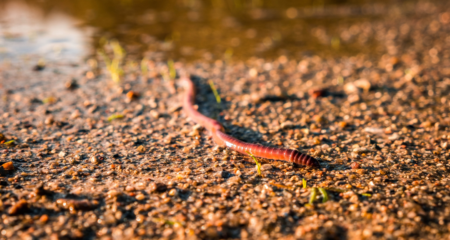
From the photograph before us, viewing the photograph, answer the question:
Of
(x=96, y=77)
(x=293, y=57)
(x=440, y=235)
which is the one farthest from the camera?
(x=293, y=57)

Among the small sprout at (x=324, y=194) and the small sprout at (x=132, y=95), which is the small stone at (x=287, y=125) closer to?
the small sprout at (x=324, y=194)

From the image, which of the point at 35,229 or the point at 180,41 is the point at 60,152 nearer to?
the point at 35,229

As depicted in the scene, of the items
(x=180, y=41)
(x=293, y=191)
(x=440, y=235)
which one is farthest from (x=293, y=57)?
(x=440, y=235)

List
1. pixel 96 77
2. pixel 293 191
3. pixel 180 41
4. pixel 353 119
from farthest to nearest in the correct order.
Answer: pixel 180 41
pixel 96 77
pixel 353 119
pixel 293 191

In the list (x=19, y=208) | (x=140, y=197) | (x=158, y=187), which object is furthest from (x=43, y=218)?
(x=158, y=187)

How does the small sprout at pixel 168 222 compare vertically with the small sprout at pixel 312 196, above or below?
below

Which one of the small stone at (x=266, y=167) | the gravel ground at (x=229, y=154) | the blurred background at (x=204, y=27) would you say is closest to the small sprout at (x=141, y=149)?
the gravel ground at (x=229, y=154)

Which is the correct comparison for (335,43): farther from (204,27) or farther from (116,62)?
(116,62)
